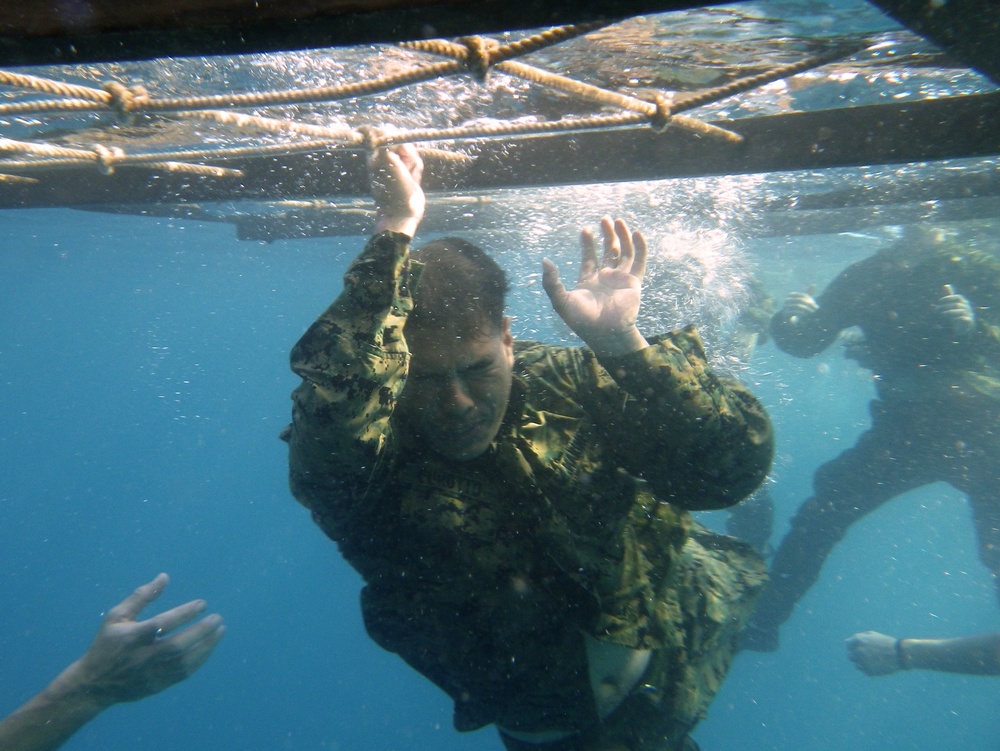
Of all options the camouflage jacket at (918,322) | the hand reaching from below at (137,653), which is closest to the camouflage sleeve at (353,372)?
the hand reaching from below at (137,653)

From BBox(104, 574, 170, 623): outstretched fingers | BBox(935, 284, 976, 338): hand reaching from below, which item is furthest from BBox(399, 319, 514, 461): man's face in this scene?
BBox(935, 284, 976, 338): hand reaching from below

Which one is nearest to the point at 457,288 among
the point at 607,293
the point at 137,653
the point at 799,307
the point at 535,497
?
the point at 607,293

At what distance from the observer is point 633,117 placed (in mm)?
2781

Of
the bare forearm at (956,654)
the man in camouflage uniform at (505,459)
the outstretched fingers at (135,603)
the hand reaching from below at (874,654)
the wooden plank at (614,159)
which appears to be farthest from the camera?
the hand reaching from below at (874,654)

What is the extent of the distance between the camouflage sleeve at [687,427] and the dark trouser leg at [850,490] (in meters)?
5.93

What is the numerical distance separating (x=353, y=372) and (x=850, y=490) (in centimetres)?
781

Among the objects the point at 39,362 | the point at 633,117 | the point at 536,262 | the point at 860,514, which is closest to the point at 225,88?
the point at 633,117

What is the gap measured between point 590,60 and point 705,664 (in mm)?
3678

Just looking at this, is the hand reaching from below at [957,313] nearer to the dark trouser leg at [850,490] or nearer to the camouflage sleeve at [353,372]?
the dark trouser leg at [850,490]

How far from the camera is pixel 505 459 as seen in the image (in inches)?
93.4

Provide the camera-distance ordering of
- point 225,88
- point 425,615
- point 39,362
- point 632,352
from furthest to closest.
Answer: point 39,362
point 225,88
point 425,615
point 632,352

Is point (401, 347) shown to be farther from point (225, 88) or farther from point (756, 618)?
point (756, 618)

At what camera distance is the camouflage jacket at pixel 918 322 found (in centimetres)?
738

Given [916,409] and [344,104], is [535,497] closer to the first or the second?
[344,104]
